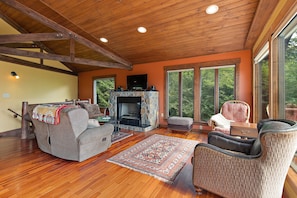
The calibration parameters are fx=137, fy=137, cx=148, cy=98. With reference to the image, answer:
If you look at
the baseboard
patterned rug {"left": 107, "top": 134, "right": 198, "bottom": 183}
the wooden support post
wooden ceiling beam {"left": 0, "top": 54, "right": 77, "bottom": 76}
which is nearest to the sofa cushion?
the wooden support post

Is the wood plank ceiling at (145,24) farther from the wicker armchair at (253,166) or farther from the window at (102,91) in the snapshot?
the window at (102,91)

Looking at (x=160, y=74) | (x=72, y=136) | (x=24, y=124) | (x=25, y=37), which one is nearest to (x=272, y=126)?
(x=72, y=136)

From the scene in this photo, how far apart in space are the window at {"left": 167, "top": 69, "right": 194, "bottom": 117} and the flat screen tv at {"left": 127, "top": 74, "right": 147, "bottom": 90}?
36.2 inches

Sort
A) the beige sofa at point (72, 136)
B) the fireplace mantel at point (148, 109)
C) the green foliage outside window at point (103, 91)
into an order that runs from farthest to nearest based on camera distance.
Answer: the green foliage outside window at point (103, 91), the fireplace mantel at point (148, 109), the beige sofa at point (72, 136)

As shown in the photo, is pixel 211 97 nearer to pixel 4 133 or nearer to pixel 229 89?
pixel 229 89

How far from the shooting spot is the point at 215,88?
4.26 meters

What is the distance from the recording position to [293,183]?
1403 millimetres

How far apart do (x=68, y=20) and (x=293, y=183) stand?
5.19 meters

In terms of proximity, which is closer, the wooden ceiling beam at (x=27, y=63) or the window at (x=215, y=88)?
the window at (x=215, y=88)

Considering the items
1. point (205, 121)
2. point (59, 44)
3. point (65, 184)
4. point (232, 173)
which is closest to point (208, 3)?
point (232, 173)

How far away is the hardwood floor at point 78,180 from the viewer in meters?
1.69

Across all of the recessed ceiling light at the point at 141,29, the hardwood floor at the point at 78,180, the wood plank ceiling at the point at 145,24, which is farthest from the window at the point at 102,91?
the hardwood floor at the point at 78,180

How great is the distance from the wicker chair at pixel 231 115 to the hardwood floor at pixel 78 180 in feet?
4.48

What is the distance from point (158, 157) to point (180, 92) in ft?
9.18
